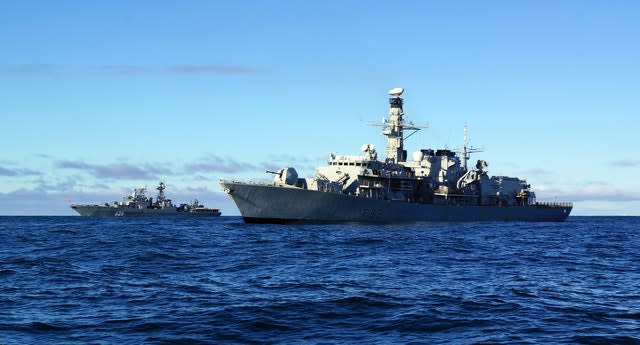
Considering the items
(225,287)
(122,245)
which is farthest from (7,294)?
(122,245)

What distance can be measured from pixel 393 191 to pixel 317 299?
56664 millimetres

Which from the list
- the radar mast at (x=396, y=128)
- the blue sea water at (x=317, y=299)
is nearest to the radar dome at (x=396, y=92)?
the radar mast at (x=396, y=128)

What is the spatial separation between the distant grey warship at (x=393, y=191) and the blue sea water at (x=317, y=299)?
3292cm

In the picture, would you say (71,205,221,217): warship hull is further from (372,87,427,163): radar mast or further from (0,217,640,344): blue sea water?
(0,217,640,344): blue sea water

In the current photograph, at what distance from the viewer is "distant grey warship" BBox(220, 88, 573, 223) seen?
6334cm

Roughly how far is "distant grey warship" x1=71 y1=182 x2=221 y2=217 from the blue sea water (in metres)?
99.8

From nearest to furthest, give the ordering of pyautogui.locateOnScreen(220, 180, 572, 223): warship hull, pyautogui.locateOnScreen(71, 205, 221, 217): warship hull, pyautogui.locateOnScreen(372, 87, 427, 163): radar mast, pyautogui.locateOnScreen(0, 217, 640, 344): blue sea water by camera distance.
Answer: pyautogui.locateOnScreen(0, 217, 640, 344): blue sea water < pyautogui.locateOnScreen(220, 180, 572, 223): warship hull < pyautogui.locateOnScreen(372, 87, 427, 163): radar mast < pyautogui.locateOnScreen(71, 205, 221, 217): warship hull

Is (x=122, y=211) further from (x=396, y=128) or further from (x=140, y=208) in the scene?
(x=396, y=128)

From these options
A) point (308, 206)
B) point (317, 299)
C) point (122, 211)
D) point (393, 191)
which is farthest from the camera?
point (122, 211)

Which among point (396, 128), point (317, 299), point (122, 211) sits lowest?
point (317, 299)

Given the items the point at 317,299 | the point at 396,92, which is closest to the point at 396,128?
the point at 396,92

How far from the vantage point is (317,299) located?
17078 mm

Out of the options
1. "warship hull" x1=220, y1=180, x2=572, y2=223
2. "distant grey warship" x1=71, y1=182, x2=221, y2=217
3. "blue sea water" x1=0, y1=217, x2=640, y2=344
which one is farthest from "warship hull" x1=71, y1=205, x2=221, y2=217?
"blue sea water" x1=0, y1=217, x2=640, y2=344

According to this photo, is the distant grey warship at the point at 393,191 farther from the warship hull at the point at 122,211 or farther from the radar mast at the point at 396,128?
the warship hull at the point at 122,211
